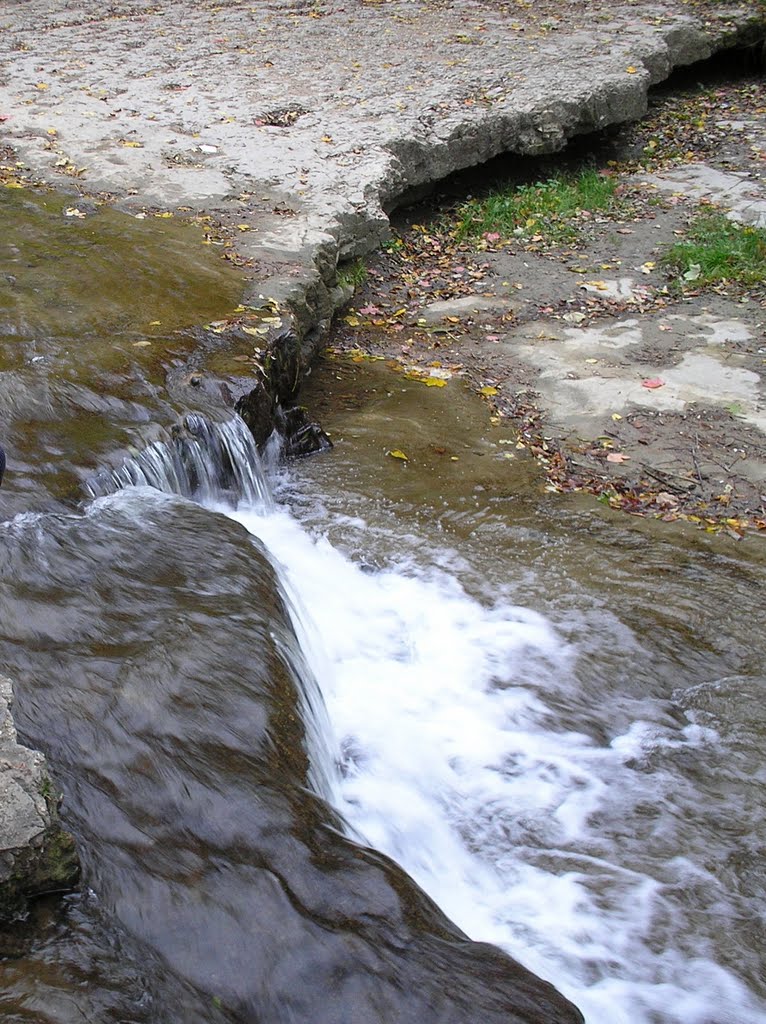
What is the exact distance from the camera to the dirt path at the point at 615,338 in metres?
5.80

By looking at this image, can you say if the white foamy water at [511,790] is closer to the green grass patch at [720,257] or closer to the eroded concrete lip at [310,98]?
the eroded concrete lip at [310,98]

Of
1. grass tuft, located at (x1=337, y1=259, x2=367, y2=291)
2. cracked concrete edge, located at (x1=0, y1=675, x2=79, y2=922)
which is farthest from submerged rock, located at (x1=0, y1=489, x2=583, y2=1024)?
grass tuft, located at (x1=337, y1=259, x2=367, y2=291)

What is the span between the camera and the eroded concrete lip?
775 centimetres

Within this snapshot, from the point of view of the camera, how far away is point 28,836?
231 centimetres

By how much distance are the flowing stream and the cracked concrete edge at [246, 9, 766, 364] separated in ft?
4.86

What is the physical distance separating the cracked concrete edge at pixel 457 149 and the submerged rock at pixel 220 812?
3095 mm

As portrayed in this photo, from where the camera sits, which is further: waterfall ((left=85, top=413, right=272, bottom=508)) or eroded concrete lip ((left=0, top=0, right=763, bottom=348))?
eroded concrete lip ((left=0, top=0, right=763, bottom=348))

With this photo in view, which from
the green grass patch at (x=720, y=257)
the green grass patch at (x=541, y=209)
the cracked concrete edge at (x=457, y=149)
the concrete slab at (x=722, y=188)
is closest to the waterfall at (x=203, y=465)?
the cracked concrete edge at (x=457, y=149)

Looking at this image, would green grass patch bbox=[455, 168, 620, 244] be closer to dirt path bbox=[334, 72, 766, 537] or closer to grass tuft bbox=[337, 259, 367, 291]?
dirt path bbox=[334, 72, 766, 537]

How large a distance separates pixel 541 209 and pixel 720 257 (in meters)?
2.05

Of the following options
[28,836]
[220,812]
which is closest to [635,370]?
[220,812]

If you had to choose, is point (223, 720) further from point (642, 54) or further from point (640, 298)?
point (642, 54)

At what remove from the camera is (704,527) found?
210 inches

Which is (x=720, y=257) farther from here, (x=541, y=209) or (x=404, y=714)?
(x=404, y=714)
